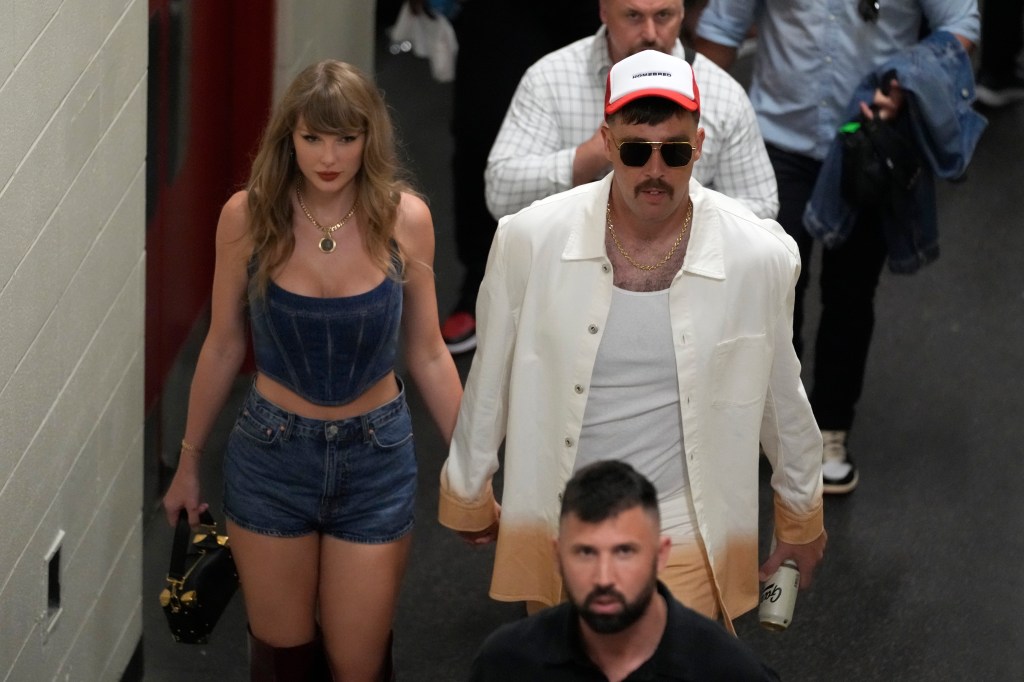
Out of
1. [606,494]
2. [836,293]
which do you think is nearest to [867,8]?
[836,293]

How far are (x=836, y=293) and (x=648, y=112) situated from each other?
8.57 ft

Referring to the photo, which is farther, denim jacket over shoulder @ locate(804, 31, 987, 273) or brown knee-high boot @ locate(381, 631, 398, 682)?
denim jacket over shoulder @ locate(804, 31, 987, 273)

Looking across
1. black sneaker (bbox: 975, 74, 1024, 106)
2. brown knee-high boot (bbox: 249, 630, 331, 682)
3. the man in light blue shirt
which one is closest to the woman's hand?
brown knee-high boot (bbox: 249, 630, 331, 682)

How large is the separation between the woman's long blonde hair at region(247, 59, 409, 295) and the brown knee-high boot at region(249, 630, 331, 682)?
2.99 ft

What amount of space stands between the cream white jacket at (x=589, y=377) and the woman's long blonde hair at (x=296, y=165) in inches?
13.4

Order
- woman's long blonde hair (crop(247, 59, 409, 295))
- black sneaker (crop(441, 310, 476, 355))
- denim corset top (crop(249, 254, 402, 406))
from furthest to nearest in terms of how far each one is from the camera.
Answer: black sneaker (crop(441, 310, 476, 355)) < denim corset top (crop(249, 254, 402, 406)) < woman's long blonde hair (crop(247, 59, 409, 295))

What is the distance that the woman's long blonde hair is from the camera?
3775 millimetres

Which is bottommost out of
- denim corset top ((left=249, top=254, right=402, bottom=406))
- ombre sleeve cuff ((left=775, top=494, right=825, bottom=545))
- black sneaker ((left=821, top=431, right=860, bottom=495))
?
black sneaker ((left=821, top=431, right=860, bottom=495))

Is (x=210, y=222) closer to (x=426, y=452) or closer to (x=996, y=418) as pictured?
(x=426, y=452)

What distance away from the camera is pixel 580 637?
9.33 ft

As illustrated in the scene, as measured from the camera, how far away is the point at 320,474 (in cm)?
392

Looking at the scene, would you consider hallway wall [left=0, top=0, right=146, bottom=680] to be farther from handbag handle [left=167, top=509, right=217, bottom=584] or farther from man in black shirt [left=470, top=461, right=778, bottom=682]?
man in black shirt [left=470, top=461, right=778, bottom=682]

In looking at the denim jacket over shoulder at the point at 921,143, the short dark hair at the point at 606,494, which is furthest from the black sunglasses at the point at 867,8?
the short dark hair at the point at 606,494

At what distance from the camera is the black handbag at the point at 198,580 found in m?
4.16
